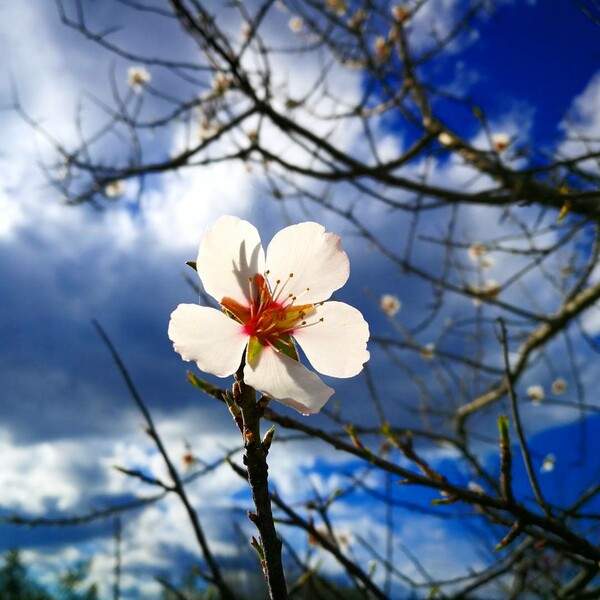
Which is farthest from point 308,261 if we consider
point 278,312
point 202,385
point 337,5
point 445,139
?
point 337,5

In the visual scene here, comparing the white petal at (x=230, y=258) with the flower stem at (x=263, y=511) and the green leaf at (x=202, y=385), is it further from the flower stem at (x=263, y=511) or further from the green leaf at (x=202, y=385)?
the flower stem at (x=263, y=511)

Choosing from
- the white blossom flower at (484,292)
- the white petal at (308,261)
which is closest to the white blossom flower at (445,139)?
the white blossom flower at (484,292)

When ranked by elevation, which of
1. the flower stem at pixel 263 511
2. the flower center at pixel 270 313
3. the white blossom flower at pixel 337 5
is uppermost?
the white blossom flower at pixel 337 5

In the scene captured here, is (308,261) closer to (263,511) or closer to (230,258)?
(230,258)

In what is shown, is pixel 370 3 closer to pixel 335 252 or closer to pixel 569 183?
pixel 569 183

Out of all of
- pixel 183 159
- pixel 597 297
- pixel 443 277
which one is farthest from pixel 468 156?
pixel 183 159

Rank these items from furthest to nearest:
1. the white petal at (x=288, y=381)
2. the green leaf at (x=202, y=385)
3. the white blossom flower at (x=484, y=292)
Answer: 1. the white blossom flower at (x=484, y=292)
2. the green leaf at (x=202, y=385)
3. the white petal at (x=288, y=381)
